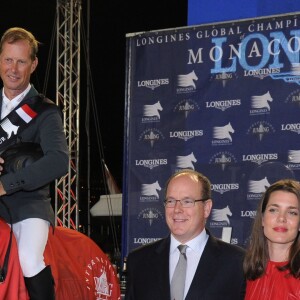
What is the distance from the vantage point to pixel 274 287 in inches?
130

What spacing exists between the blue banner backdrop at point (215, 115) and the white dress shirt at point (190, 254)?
4.18 metres

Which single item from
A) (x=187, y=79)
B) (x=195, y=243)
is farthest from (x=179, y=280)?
(x=187, y=79)

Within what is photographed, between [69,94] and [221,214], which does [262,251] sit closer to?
[221,214]

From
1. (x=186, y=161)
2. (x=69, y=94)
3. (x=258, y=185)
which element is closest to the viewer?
(x=258, y=185)

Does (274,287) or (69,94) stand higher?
(69,94)

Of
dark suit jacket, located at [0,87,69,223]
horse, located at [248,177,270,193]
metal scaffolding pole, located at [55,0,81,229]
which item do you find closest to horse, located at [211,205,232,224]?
horse, located at [248,177,270,193]

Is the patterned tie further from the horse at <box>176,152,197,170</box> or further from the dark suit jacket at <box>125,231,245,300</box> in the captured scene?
the horse at <box>176,152,197,170</box>

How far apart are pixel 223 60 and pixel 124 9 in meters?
5.97

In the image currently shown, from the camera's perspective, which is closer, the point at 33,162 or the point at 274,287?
the point at 274,287

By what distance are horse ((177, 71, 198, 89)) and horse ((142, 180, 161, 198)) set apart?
1.21 meters

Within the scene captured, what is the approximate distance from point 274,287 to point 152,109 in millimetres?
5146

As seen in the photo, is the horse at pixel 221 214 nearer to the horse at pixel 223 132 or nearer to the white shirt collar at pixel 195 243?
the horse at pixel 223 132

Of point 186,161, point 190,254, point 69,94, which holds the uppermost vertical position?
point 69,94

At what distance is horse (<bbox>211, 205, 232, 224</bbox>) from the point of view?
7.64 metres
